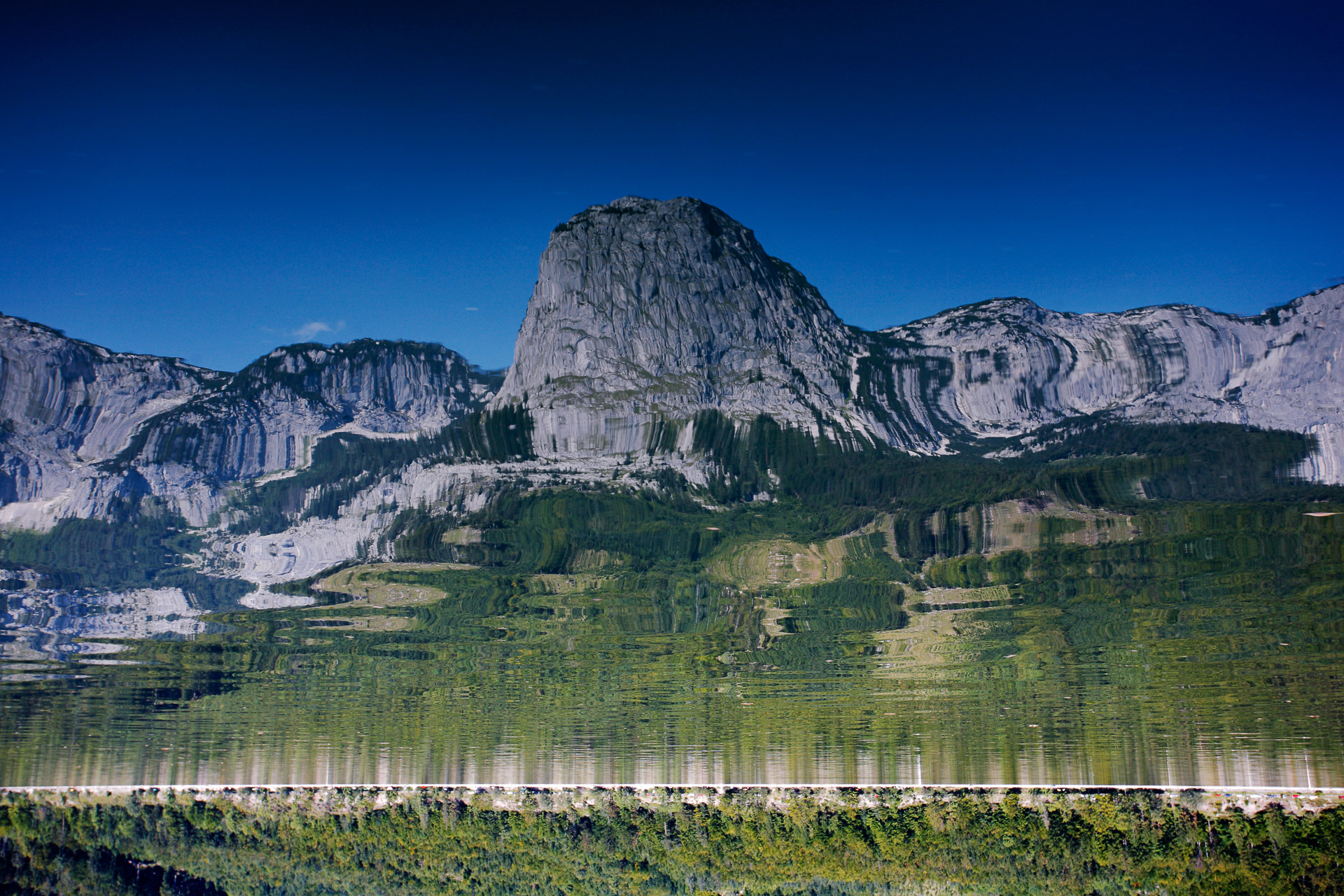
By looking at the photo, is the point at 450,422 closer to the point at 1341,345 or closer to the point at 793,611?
the point at 793,611

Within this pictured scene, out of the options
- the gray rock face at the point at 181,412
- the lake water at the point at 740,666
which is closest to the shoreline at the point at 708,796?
the lake water at the point at 740,666

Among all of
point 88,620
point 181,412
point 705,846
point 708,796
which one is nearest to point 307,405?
point 181,412

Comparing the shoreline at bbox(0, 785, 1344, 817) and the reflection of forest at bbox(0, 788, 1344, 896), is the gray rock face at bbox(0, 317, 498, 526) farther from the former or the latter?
the shoreline at bbox(0, 785, 1344, 817)

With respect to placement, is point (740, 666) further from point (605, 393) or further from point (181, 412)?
point (181, 412)

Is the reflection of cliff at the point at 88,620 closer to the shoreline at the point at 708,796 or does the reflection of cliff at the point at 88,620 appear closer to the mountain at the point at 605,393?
the mountain at the point at 605,393

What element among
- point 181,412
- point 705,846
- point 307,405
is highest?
point 307,405

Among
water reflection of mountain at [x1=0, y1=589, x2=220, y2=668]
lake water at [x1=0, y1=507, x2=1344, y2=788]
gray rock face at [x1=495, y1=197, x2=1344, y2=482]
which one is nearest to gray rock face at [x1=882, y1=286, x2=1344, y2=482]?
gray rock face at [x1=495, y1=197, x2=1344, y2=482]

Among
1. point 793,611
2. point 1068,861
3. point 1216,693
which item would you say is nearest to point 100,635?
point 793,611
